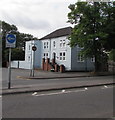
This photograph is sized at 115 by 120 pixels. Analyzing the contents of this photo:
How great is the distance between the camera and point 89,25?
27.3m

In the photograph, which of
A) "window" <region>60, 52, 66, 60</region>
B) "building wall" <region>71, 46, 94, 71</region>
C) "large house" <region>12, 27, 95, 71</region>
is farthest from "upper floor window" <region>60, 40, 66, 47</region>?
"building wall" <region>71, 46, 94, 71</region>

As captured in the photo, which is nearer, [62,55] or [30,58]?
[62,55]

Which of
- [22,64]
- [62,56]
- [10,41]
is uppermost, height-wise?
[62,56]

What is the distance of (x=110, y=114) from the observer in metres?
6.41

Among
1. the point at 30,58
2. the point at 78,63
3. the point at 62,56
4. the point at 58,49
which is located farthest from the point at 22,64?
the point at 78,63

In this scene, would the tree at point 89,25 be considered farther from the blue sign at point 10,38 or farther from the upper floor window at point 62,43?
the blue sign at point 10,38

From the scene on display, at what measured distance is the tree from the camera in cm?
2667

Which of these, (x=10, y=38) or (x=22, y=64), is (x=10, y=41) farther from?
(x=22, y=64)

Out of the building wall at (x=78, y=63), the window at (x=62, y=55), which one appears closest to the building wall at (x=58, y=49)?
the window at (x=62, y=55)

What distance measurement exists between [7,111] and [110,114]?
3517 millimetres

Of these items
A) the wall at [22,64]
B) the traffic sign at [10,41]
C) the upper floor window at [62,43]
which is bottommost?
the wall at [22,64]

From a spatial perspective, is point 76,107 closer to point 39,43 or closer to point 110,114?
point 110,114

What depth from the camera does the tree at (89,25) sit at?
26672mm

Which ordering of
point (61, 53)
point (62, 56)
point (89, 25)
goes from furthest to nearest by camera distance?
point (61, 53), point (62, 56), point (89, 25)
